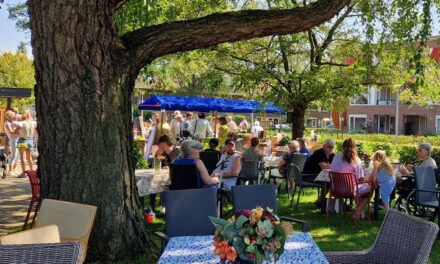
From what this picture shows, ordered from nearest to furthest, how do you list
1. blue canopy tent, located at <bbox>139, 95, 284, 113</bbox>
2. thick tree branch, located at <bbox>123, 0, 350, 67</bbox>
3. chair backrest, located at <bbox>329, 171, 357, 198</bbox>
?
1. thick tree branch, located at <bbox>123, 0, 350, 67</bbox>
2. chair backrest, located at <bbox>329, 171, 357, 198</bbox>
3. blue canopy tent, located at <bbox>139, 95, 284, 113</bbox>

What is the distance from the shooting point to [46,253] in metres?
2.94

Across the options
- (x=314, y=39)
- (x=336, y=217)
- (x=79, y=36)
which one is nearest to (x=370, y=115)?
(x=314, y=39)

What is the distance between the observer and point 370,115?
52.4m

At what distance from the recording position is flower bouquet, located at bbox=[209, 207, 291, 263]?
2.72m

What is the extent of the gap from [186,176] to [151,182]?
995 mm

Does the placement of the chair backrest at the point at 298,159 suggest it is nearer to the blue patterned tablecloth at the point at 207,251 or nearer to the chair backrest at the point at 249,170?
the chair backrest at the point at 249,170

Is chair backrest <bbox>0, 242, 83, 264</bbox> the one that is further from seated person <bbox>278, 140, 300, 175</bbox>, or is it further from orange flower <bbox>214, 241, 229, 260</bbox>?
seated person <bbox>278, 140, 300, 175</bbox>

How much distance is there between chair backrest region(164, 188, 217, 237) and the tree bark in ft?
3.57

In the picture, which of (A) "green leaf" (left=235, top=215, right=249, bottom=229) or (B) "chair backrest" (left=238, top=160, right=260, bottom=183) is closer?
(A) "green leaf" (left=235, top=215, right=249, bottom=229)

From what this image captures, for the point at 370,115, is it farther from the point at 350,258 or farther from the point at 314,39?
the point at 350,258

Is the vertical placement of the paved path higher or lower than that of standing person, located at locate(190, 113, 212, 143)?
lower

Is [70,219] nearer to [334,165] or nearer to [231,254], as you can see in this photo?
[231,254]

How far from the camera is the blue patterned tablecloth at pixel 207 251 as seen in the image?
10.8 ft

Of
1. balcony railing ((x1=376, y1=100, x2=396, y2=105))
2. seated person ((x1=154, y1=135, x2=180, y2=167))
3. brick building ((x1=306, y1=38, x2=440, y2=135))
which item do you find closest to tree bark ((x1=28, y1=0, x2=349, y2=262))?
seated person ((x1=154, y1=135, x2=180, y2=167))
